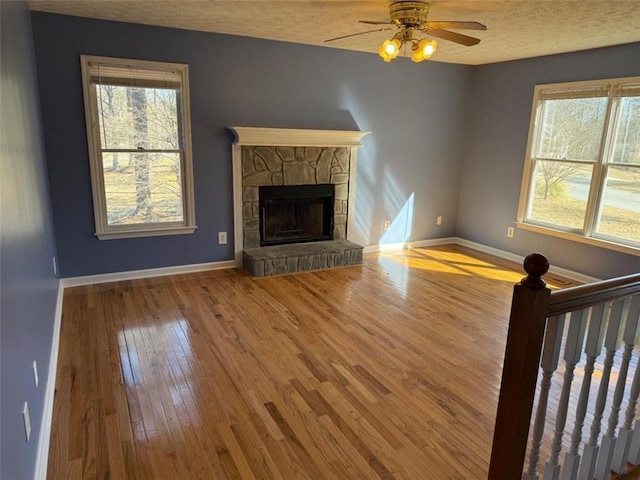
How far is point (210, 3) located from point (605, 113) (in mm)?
3819

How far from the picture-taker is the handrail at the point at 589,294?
1392 millimetres

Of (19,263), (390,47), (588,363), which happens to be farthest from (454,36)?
(19,263)

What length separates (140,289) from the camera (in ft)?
13.4

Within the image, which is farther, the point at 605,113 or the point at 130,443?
the point at 605,113

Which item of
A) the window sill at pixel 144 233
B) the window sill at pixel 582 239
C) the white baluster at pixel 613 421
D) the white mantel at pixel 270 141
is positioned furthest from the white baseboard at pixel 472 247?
the white baluster at pixel 613 421

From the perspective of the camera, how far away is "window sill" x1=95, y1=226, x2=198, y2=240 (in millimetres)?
4117

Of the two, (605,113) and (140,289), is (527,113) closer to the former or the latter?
(605,113)

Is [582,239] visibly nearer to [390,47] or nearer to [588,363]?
[390,47]

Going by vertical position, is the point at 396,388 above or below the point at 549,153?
below

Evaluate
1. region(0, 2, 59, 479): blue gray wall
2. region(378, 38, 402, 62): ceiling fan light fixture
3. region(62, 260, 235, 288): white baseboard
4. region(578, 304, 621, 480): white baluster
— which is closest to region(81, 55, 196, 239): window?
region(62, 260, 235, 288): white baseboard

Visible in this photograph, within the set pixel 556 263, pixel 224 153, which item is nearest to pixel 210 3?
pixel 224 153

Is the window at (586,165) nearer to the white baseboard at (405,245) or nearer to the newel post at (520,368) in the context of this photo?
the white baseboard at (405,245)

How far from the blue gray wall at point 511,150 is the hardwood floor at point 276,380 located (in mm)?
1122

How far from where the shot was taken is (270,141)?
456 cm
